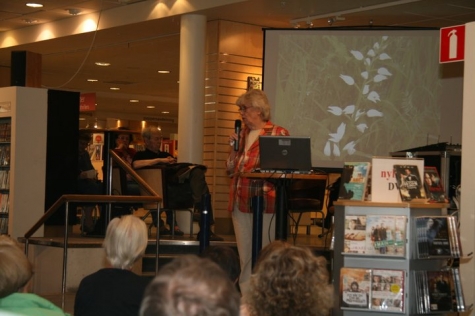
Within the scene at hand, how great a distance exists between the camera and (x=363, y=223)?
5.03 metres

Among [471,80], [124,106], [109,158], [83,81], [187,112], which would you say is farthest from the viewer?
Result: [124,106]

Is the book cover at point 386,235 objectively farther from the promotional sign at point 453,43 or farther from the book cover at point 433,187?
the promotional sign at point 453,43

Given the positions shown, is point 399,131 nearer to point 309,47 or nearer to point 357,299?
point 309,47

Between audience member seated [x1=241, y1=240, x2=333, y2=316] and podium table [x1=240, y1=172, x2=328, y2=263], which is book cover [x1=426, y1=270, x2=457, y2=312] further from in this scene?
audience member seated [x1=241, y1=240, x2=333, y2=316]

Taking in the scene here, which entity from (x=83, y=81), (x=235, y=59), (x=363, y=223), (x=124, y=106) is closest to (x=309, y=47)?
(x=235, y=59)

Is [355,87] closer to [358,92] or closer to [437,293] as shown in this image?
[358,92]

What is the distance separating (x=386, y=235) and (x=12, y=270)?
2.61 m

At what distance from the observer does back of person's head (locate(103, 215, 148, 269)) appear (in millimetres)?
3836

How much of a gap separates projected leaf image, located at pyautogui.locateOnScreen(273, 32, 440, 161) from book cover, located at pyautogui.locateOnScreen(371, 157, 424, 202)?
4.07m

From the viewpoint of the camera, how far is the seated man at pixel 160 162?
349 inches

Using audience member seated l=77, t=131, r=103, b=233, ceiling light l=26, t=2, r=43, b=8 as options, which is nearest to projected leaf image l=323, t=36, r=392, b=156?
audience member seated l=77, t=131, r=103, b=233

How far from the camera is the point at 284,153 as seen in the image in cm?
605

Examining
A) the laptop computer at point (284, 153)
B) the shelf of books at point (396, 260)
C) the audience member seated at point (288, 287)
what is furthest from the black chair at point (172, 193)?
the audience member seated at point (288, 287)

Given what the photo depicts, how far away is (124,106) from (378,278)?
20604 millimetres
